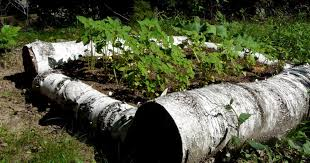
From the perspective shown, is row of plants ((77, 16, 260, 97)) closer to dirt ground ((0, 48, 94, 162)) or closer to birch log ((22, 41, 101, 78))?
birch log ((22, 41, 101, 78))

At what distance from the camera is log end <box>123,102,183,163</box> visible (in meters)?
3.93

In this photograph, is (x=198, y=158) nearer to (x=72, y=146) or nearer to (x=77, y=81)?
(x=72, y=146)

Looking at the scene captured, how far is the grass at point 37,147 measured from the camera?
4254 millimetres

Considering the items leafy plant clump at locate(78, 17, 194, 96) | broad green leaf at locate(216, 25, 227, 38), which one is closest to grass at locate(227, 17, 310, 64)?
broad green leaf at locate(216, 25, 227, 38)

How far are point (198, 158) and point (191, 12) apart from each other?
30.7 ft

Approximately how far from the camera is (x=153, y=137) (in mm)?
4273

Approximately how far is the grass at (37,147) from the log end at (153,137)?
47 cm

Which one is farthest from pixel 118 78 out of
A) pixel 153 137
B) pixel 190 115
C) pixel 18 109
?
pixel 190 115

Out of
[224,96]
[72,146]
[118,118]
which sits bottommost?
[72,146]

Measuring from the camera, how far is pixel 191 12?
42.4ft

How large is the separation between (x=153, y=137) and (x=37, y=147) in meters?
1.15

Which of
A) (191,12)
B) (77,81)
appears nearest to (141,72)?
(77,81)

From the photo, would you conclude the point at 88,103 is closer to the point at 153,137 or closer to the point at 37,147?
the point at 37,147

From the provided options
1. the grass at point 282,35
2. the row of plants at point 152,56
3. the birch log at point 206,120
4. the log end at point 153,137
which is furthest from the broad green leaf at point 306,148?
the grass at point 282,35
